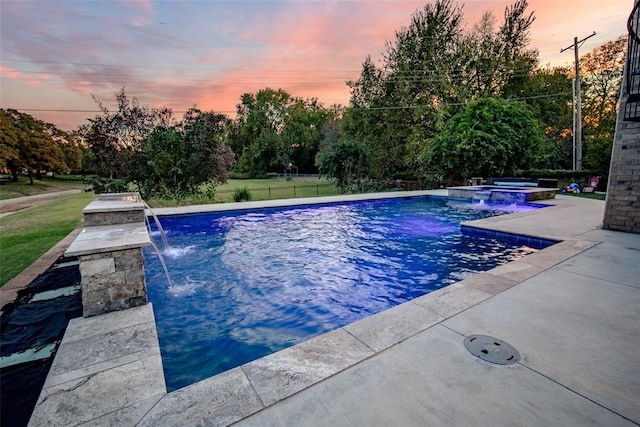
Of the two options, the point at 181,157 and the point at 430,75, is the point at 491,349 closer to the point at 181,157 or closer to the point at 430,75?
the point at 181,157

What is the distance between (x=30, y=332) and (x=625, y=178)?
31.8ft

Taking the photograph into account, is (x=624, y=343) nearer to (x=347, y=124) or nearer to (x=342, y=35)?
(x=342, y=35)

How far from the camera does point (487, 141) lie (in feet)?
48.8

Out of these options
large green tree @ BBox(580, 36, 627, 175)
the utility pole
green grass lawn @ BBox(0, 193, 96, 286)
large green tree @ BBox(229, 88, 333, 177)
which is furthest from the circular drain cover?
large green tree @ BBox(229, 88, 333, 177)

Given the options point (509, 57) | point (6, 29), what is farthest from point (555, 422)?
point (509, 57)

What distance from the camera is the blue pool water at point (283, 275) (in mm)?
2990

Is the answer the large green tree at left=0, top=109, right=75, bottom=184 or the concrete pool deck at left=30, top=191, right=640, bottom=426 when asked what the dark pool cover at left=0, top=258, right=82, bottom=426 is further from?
the large green tree at left=0, top=109, right=75, bottom=184

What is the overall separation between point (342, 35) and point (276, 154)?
28.4m

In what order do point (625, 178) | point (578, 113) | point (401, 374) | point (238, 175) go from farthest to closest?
point (238, 175) < point (578, 113) < point (625, 178) < point (401, 374)

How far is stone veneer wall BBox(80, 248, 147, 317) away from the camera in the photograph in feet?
8.64

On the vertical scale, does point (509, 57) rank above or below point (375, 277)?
above

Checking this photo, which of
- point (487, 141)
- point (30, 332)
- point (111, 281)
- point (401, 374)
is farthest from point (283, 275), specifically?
point (487, 141)

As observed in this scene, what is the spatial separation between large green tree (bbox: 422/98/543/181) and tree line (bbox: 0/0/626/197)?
0.20 ft

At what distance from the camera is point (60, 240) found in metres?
6.10
